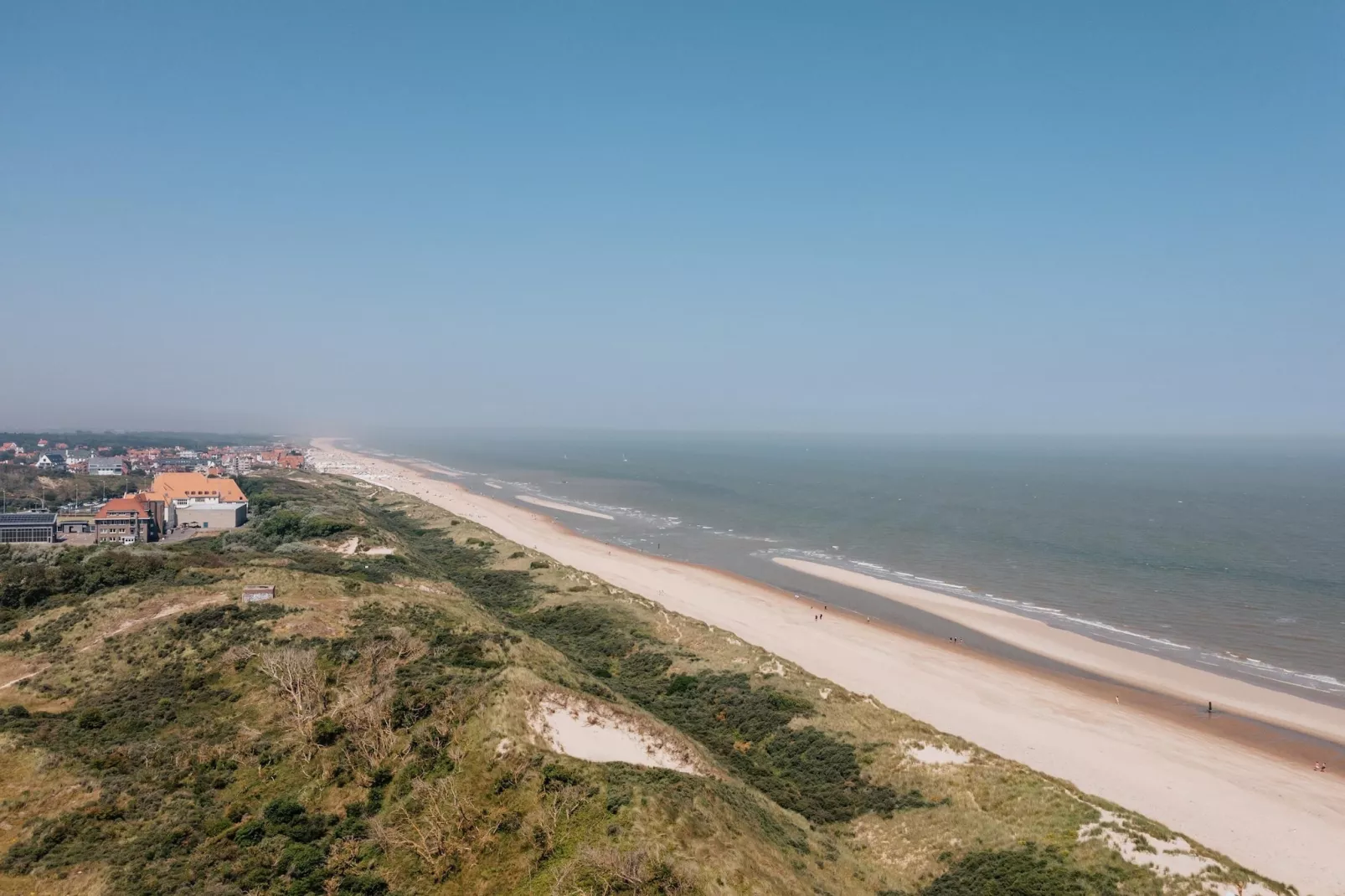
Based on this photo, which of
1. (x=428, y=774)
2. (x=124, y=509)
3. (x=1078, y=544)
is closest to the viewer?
(x=428, y=774)

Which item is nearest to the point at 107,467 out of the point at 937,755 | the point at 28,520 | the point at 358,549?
the point at 28,520

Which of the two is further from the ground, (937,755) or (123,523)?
(123,523)

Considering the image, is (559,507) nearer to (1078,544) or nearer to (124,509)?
(124,509)

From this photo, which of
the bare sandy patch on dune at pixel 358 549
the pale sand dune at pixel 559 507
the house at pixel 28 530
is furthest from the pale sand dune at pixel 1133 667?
the house at pixel 28 530

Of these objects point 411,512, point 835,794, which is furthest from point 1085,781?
point 411,512

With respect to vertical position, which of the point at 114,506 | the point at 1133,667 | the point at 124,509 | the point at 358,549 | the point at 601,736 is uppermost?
the point at 114,506

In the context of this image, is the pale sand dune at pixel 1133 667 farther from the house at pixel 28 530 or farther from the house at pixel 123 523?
the house at pixel 28 530

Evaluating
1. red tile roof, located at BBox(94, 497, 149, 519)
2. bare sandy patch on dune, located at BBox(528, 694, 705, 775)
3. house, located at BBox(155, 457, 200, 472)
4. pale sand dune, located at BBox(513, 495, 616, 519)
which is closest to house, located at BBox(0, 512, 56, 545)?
red tile roof, located at BBox(94, 497, 149, 519)
